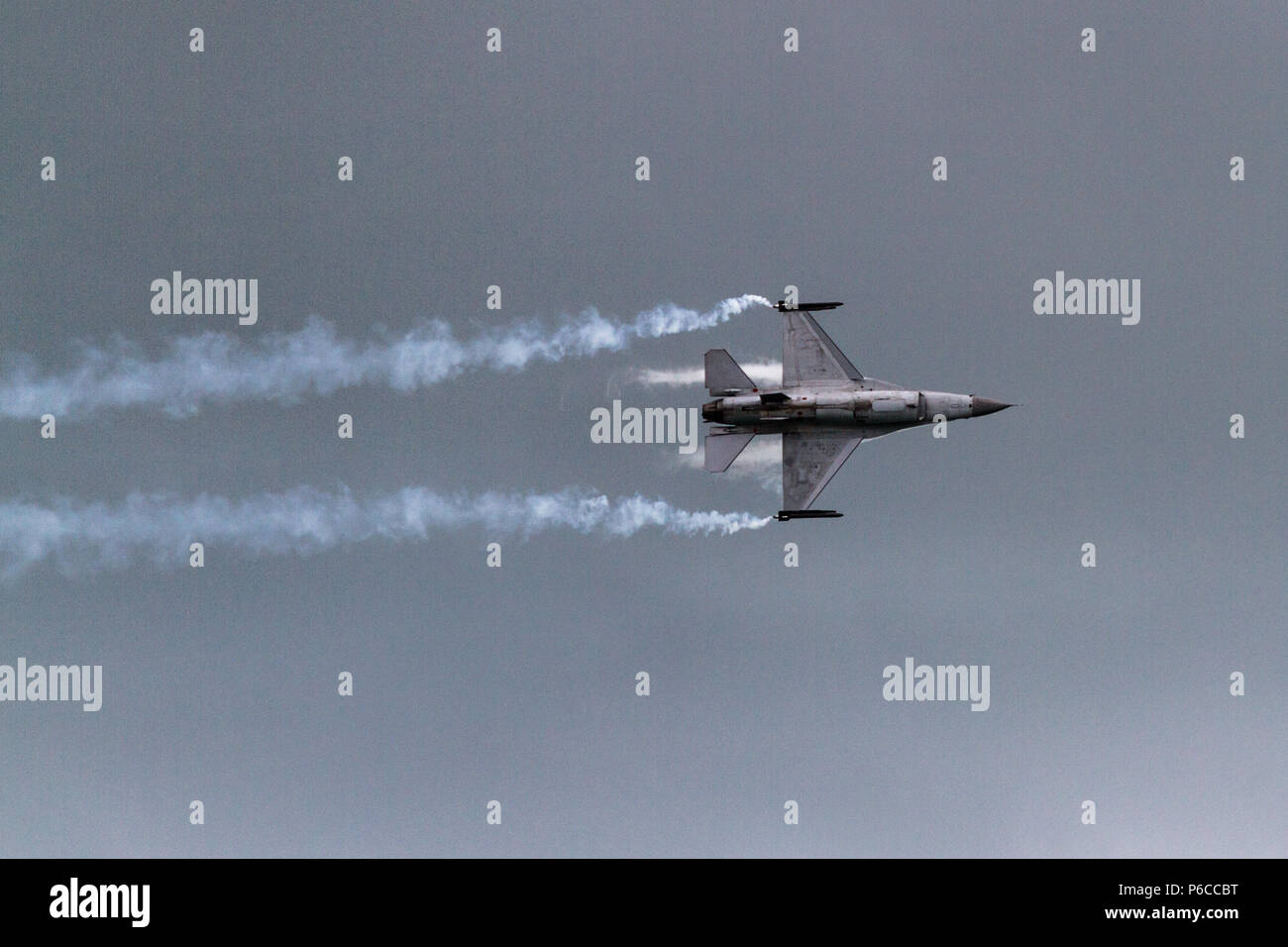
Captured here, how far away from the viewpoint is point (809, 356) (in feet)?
277

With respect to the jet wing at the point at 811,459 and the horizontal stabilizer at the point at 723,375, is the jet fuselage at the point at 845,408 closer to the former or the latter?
the horizontal stabilizer at the point at 723,375

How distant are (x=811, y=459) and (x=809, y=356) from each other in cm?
668

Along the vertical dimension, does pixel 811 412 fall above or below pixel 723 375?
below

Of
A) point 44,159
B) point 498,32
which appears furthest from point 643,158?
point 44,159

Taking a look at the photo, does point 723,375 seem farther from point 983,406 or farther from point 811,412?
point 983,406

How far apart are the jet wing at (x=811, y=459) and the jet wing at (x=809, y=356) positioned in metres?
3.39

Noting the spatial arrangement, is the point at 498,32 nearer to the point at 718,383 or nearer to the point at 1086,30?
the point at 718,383

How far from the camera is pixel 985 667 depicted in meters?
82.4

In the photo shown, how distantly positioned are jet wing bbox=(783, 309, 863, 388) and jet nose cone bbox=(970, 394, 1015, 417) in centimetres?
706

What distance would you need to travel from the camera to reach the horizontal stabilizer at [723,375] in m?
81.8

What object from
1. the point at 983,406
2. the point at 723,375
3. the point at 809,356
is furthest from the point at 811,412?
the point at 983,406

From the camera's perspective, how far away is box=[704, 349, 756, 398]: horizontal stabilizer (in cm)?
8175

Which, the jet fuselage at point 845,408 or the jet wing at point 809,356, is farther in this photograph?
the jet wing at point 809,356

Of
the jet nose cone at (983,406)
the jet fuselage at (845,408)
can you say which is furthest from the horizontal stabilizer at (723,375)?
the jet nose cone at (983,406)
